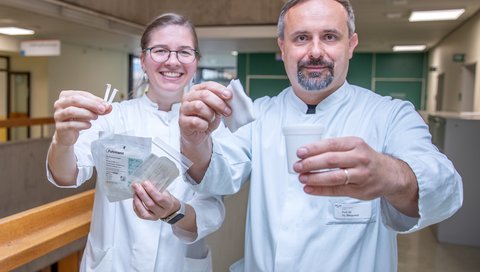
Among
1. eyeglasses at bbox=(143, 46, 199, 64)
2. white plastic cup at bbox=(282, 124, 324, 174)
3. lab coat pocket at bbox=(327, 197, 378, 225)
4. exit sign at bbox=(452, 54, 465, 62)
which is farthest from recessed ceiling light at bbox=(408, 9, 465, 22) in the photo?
white plastic cup at bbox=(282, 124, 324, 174)

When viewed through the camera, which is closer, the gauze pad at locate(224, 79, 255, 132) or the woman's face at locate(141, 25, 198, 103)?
the gauze pad at locate(224, 79, 255, 132)

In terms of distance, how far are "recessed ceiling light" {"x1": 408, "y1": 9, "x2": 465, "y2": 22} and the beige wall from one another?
351 millimetres

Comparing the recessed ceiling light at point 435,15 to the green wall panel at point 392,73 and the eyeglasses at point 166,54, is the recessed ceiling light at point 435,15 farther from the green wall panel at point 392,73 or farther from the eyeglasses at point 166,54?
the eyeglasses at point 166,54

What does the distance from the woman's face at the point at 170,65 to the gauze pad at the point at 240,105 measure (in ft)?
1.94

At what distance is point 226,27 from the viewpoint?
8117 millimetres

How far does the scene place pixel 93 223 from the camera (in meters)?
1.49

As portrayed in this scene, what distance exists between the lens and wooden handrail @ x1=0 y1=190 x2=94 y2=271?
1232mm

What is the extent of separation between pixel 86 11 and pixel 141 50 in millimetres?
5898

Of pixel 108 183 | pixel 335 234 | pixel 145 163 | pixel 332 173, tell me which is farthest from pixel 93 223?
pixel 332 173

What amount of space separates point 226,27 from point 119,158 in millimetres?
7337

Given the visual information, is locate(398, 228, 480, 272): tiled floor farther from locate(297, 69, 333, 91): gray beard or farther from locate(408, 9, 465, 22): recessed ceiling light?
locate(408, 9, 465, 22): recessed ceiling light

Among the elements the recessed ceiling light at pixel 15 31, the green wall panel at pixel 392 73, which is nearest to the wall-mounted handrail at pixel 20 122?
the recessed ceiling light at pixel 15 31

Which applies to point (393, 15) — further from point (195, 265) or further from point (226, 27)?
point (195, 265)

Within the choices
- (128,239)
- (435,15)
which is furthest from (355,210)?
(435,15)
